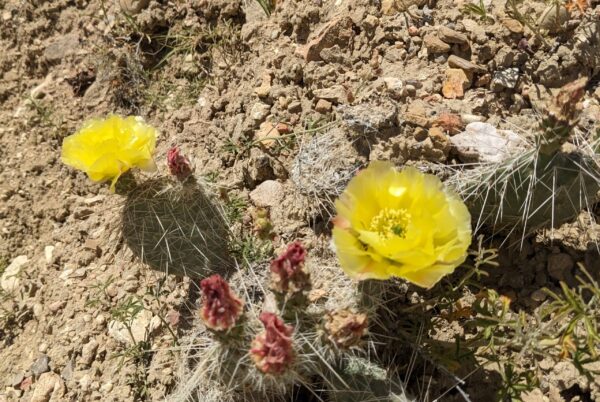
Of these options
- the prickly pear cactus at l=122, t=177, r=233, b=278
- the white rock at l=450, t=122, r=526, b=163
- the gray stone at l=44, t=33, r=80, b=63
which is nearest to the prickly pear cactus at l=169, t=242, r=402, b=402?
the prickly pear cactus at l=122, t=177, r=233, b=278

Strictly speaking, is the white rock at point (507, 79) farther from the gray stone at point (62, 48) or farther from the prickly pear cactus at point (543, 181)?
the gray stone at point (62, 48)

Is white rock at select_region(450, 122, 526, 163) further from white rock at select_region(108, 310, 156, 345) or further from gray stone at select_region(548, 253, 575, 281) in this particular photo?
white rock at select_region(108, 310, 156, 345)

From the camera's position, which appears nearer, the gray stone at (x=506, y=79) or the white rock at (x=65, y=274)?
the gray stone at (x=506, y=79)

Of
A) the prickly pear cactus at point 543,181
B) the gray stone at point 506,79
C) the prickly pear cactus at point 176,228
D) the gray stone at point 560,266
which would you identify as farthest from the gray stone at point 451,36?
the prickly pear cactus at point 176,228


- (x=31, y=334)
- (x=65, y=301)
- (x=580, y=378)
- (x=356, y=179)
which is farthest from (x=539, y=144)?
(x=31, y=334)

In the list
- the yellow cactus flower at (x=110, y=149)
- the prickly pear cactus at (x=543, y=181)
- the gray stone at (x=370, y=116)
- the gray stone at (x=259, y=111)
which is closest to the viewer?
the prickly pear cactus at (x=543, y=181)

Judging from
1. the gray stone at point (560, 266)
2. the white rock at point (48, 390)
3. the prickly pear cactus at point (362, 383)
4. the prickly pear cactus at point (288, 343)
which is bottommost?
the white rock at point (48, 390)

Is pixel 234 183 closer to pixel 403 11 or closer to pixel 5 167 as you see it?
pixel 403 11

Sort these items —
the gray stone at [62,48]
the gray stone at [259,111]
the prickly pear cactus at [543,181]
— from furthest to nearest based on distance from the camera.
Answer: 1. the gray stone at [62,48]
2. the gray stone at [259,111]
3. the prickly pear cactus at [543,181]
